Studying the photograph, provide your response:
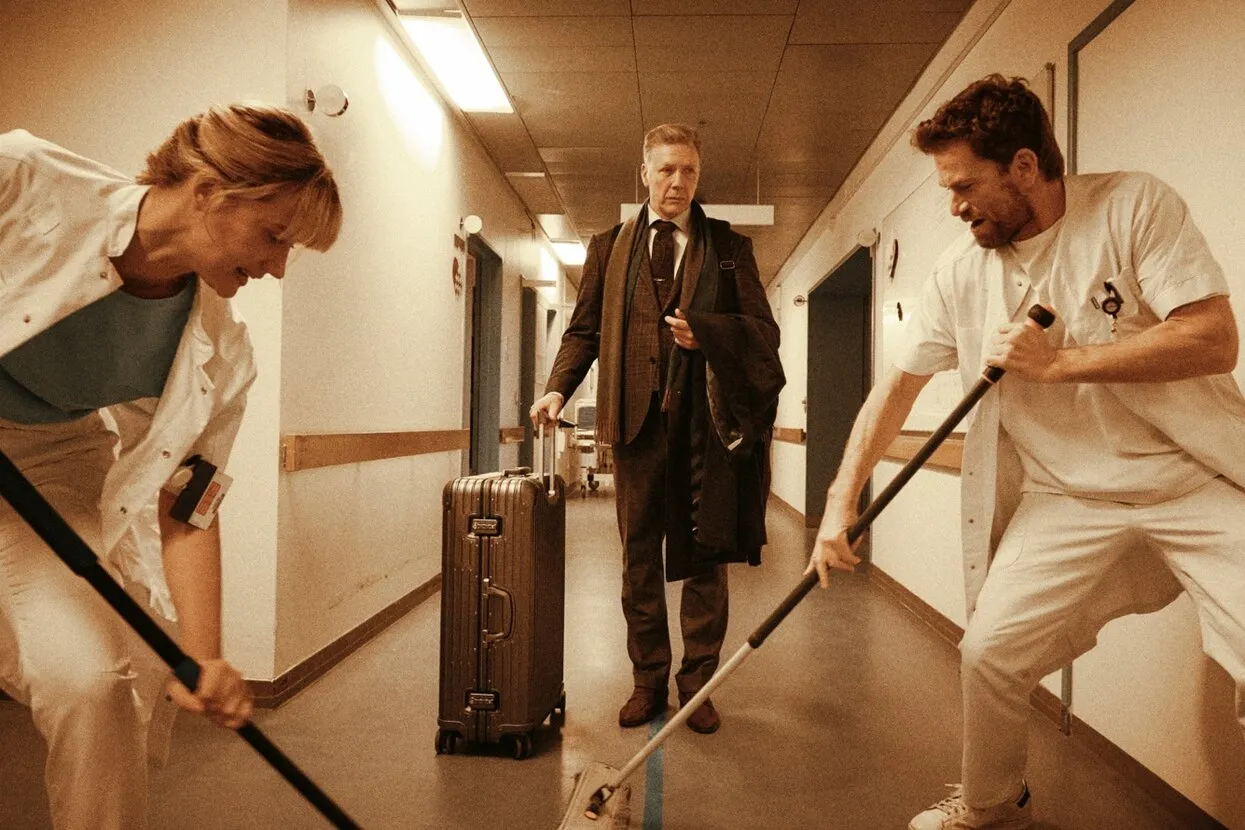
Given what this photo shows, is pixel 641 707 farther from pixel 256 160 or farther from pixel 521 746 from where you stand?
pixel 256 160

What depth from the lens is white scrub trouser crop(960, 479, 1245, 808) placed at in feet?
4.87

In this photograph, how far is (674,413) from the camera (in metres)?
2.59

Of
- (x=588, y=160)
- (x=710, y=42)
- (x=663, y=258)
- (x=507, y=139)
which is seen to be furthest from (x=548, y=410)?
(x=588, y=160)

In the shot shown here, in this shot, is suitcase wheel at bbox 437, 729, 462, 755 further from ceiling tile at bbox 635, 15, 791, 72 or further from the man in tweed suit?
ceiling tile at bbox 635, 15, 791, 72

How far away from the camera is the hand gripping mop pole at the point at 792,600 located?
1.64 m

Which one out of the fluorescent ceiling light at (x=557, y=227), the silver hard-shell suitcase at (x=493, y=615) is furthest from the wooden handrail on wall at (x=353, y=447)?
the fluorescent ceiling light at (x=557, y=227)

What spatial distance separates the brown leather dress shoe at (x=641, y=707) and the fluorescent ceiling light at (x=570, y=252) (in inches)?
267

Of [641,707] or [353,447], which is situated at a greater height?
[353,447]

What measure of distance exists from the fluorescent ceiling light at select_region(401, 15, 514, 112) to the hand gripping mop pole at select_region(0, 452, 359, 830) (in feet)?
11.7

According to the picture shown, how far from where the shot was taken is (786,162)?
239 inches

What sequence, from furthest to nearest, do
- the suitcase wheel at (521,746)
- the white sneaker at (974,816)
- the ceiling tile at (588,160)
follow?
the ceiling tile at (588,160)
the suitcase wheel at (521,746)
the white sneaker at (974,816)

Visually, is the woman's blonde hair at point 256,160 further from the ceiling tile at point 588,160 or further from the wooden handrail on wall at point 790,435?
the wooden handrail on wall at point 790,435

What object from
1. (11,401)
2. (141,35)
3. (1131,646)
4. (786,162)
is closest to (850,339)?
(786,162)

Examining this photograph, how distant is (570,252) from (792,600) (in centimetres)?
817
